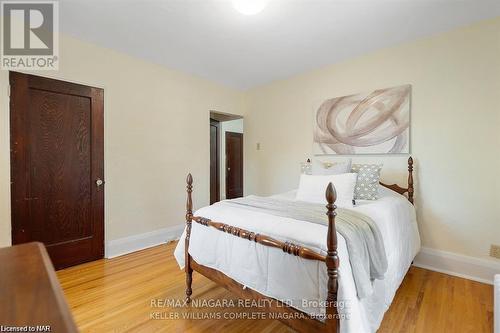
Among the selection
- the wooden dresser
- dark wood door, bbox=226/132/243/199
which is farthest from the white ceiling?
dark wood door, bbox=226/132/243/199

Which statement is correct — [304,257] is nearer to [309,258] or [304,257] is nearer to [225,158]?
[309,258]

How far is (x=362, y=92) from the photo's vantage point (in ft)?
10.1

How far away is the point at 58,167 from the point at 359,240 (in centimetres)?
295

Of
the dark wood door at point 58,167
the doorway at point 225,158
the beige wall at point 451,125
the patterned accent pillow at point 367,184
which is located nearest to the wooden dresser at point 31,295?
the dark wood door at point 58,167

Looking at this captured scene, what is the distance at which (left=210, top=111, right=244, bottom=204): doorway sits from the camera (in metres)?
5.63

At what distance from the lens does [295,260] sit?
1.35 meters

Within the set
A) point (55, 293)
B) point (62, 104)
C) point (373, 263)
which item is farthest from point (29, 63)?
point (373, 263)

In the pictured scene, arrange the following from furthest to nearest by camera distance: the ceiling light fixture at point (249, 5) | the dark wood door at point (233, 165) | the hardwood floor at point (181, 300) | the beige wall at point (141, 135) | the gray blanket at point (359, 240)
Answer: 1. the dark wood door at point (233, 165)
2. the beige wall at point (141, 135)
3. the ceiling light fixture at point (249, 5)
4. the hardwood floor at point (181, 300)
5. the gray blanket at point (359, 240)

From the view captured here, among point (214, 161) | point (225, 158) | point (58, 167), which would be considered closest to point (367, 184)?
point (58, 167)

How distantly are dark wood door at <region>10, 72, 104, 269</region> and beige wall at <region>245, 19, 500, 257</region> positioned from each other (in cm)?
321

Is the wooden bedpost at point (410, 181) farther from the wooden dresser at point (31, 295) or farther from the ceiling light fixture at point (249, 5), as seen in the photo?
the wooden dresser at point (31, 295)

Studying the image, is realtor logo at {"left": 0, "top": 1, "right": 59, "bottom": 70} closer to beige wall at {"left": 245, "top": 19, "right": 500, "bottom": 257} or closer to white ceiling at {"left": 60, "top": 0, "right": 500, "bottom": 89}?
white ceiling at {"left": 60, "top": 0, "right": 500, "bottom": 89}

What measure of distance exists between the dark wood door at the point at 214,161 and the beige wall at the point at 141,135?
4.96ft

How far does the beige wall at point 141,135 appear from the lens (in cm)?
265
